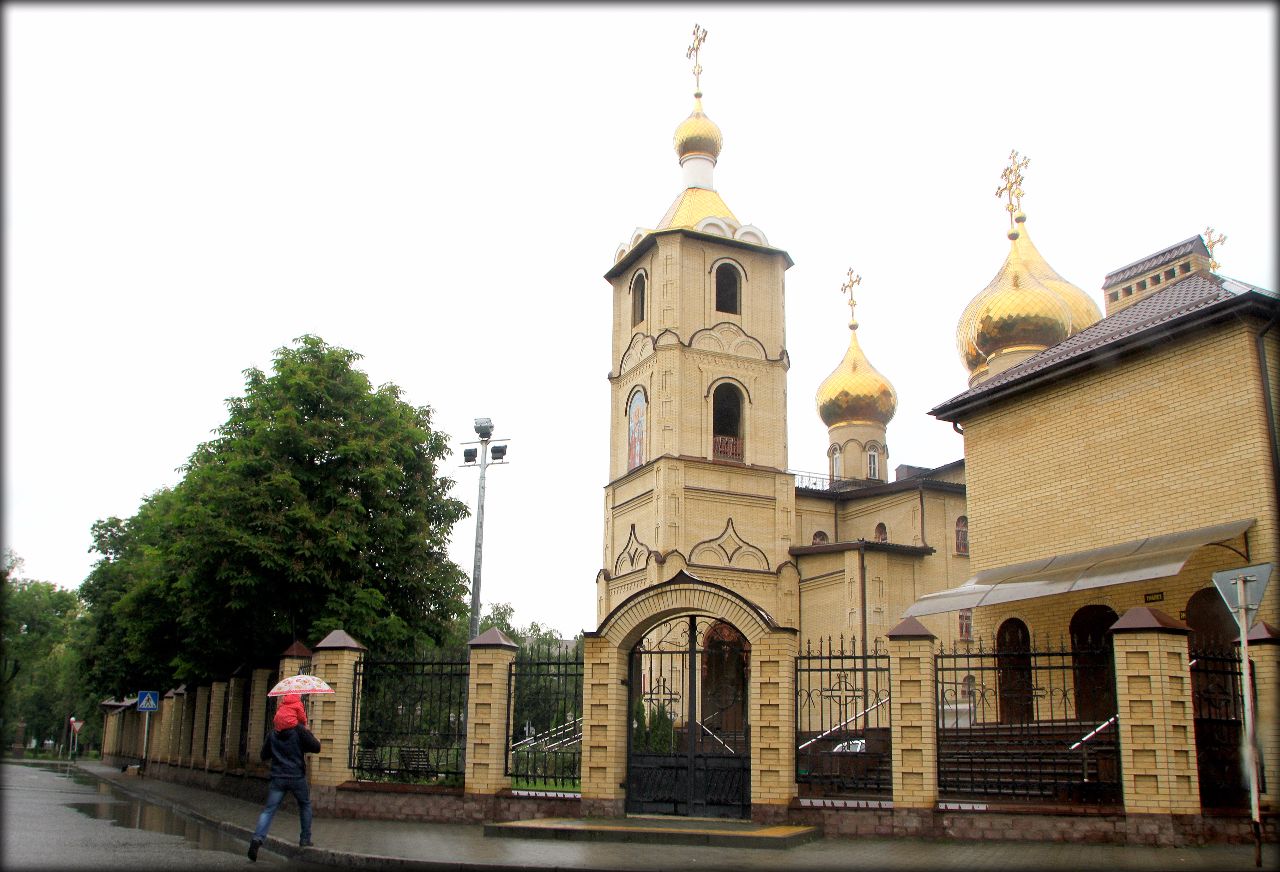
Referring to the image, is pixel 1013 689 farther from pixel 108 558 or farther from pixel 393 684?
pixel 108 558

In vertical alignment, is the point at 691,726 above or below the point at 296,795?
above

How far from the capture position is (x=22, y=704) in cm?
6906

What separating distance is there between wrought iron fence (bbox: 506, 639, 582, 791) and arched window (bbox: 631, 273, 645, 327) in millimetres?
20181

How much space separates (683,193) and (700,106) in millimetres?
3368

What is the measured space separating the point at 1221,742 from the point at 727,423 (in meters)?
22.4

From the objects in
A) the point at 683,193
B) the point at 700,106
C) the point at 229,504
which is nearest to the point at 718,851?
the point at 229,504

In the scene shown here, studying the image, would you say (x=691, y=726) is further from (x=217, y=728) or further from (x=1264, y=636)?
(x=217, y=728)

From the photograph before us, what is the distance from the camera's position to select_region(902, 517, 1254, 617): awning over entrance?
1483cm

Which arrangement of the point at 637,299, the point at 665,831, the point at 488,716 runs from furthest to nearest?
the point at 637,299 → the point at 488,716 → the point at 665,831

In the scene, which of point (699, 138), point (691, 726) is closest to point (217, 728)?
point (691, 726)

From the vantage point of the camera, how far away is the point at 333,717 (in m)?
15.1

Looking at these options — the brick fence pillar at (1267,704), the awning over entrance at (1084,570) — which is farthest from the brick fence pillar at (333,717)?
the brick fence pillar at (1267,704)

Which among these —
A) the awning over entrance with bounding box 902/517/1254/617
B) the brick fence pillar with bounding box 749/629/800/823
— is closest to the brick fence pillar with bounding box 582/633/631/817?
the brick fence pillar with bounding box 749/629/800/823

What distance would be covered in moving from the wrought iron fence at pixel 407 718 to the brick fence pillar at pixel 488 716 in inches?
24.7
